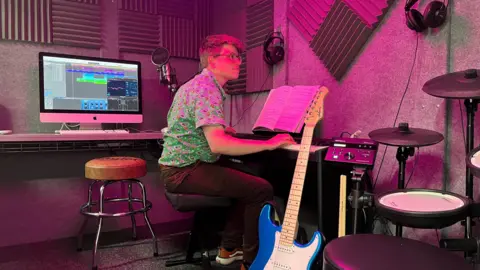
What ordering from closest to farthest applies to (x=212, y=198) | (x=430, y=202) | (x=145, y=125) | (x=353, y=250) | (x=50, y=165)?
1. (x=353, y=250)
2. (x=430, y=202)
3. (x=212, y=198)
4. (x=50, y=165)
5. (x=145, y=125)

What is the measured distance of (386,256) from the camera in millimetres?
987

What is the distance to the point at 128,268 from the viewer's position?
7.70ft

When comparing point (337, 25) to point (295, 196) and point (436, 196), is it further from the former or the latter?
point (436, 196)

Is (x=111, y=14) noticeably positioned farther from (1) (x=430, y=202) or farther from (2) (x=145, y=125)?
(1) (x=430, y=202)

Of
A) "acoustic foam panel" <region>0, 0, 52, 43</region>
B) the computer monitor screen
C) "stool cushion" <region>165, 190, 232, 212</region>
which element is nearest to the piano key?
"stool cushion" <region>165, 190, 232, 212</region>

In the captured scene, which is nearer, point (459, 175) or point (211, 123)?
point (459, 175)

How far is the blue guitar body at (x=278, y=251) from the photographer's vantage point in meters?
1.49

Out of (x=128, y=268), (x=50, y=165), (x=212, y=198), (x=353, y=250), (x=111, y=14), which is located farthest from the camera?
(x=111, y=14)

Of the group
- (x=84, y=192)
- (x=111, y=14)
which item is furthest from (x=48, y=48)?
(x=84, y=192)

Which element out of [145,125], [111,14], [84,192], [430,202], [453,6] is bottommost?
[84,192]

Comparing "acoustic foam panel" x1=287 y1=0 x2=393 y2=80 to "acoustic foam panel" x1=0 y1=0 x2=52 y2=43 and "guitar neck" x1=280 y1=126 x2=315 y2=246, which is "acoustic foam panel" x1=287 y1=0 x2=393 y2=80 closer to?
"guitar neck" x1=280 y1=126 x2=315 y2=246

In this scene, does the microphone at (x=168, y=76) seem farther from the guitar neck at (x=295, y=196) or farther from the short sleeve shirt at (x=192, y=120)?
the guitar neck at (x=295, y=196)

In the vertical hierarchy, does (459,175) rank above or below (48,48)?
below

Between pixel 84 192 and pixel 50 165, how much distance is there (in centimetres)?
37
